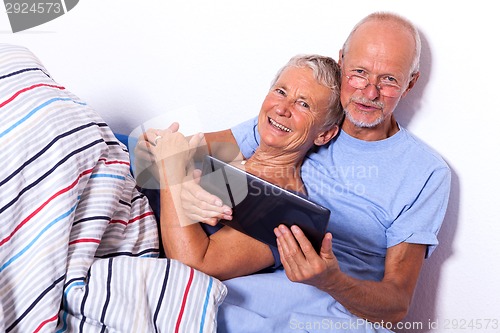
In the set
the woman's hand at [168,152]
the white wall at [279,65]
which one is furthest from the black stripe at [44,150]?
the white wall at [279,65]

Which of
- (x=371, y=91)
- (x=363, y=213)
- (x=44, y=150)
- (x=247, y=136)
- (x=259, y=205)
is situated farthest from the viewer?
(x=247, y=136)

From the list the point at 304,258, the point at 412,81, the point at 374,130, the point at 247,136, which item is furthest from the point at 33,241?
the point at 412,81

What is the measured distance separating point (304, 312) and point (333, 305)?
79 millimetres

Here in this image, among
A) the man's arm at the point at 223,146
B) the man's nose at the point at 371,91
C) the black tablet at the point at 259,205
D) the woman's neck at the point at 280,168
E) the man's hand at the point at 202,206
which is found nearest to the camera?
the black tablet at the point at 259,205

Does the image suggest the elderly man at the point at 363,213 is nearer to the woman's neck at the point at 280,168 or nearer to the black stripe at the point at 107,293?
the woman's neck at the point at 280,168

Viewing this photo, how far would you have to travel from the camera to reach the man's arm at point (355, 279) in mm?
1202

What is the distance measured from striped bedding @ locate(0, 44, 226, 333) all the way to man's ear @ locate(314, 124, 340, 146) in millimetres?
542

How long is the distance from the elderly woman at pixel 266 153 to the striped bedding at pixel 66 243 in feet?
0.45

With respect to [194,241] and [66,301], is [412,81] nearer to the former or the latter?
[194,241]

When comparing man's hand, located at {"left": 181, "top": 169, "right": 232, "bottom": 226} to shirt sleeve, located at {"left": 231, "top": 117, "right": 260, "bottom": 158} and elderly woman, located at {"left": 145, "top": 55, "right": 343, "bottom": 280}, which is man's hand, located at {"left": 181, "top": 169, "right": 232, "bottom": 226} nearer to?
elderly woman, located at {"left": 145, "top": 55, "right": 343, "bottom": 280}

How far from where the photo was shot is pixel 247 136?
1.70 metres

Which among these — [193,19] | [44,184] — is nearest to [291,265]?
[44,184]

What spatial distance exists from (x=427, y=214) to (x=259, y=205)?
1.51ft

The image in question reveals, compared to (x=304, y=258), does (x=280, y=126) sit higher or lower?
higher
